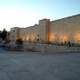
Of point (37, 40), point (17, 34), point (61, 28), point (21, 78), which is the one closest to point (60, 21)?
point (61, 28)

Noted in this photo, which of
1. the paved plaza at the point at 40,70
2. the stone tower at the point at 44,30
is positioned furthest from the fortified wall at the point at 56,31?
the paved plaza at the point at 40,70

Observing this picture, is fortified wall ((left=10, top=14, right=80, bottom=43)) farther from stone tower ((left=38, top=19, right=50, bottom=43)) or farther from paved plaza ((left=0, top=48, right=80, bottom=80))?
paved plaza ((left=0, top=48, right=80, bottom=80))

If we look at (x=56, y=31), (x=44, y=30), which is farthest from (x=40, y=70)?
(x=44, y=30)

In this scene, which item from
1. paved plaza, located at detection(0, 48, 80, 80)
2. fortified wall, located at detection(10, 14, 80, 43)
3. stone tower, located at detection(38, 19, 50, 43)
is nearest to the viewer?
paved plaza, located at detection(0, 48, 80, 80)

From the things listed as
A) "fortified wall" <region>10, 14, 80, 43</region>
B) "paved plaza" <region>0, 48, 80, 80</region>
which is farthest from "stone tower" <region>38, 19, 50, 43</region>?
"paved plaza" <region>0, 48, 80, 80</region>

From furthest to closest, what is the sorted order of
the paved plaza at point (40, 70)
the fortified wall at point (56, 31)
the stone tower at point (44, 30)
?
the stone tower at point (44, 30), the fortified wall at point (56, 31), the paved plaza at point (40, 70)

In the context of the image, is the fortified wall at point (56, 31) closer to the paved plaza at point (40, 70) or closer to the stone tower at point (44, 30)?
the stone tower at point (44, 30)

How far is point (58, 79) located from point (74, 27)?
1530 inches

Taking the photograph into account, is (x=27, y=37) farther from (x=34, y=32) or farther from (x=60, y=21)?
(x=60, y=21)

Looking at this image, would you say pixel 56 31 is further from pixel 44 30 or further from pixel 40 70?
pixel 40 70

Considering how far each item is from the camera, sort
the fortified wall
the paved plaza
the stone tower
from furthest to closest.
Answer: the stone tower → the fortified wall → the paved plaza

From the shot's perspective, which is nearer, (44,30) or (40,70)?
(40,70)

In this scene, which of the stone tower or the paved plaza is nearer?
the paved plaza

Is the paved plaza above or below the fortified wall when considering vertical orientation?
below
